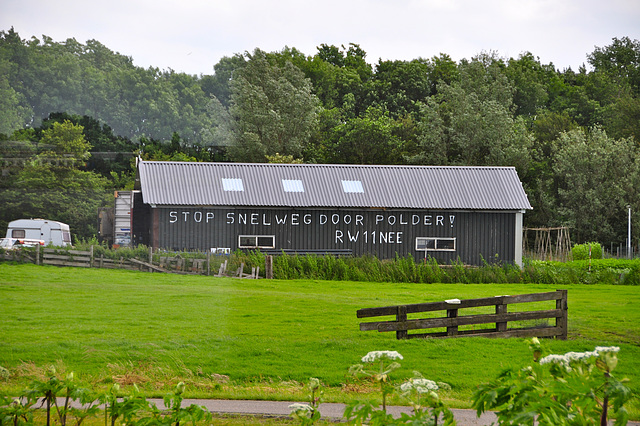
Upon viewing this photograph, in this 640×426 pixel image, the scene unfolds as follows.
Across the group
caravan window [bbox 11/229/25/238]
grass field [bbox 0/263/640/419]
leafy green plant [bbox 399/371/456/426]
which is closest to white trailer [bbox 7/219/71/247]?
caravan window [bbox 11/229/25/238]

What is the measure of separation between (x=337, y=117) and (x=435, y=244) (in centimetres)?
169

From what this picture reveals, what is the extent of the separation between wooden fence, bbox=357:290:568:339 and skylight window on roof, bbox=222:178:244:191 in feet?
7.44

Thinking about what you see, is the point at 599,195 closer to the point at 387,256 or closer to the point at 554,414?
the point at 387,256

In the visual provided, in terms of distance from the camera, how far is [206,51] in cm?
507

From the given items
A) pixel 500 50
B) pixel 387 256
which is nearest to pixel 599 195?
pixel 500 50

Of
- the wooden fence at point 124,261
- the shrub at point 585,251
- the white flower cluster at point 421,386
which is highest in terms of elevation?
the shrub at point 585,251

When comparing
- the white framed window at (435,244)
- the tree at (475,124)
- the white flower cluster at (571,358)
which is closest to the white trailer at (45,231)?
the white flower cluster at (571,358)

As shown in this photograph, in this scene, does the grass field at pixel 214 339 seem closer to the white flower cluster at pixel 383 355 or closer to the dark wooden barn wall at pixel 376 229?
the white flower cluster at pixel 383 355

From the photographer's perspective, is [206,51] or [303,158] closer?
[206,51]

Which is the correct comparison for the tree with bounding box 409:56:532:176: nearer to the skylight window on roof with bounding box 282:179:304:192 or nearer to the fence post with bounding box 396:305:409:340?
the skylight window on roof with bounding box 282:179:304:192

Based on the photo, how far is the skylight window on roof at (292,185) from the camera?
709cm

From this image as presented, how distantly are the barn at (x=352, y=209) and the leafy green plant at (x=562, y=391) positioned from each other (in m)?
3.78

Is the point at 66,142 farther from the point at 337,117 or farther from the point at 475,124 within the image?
the point at 475,124

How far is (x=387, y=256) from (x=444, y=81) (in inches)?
81.0
